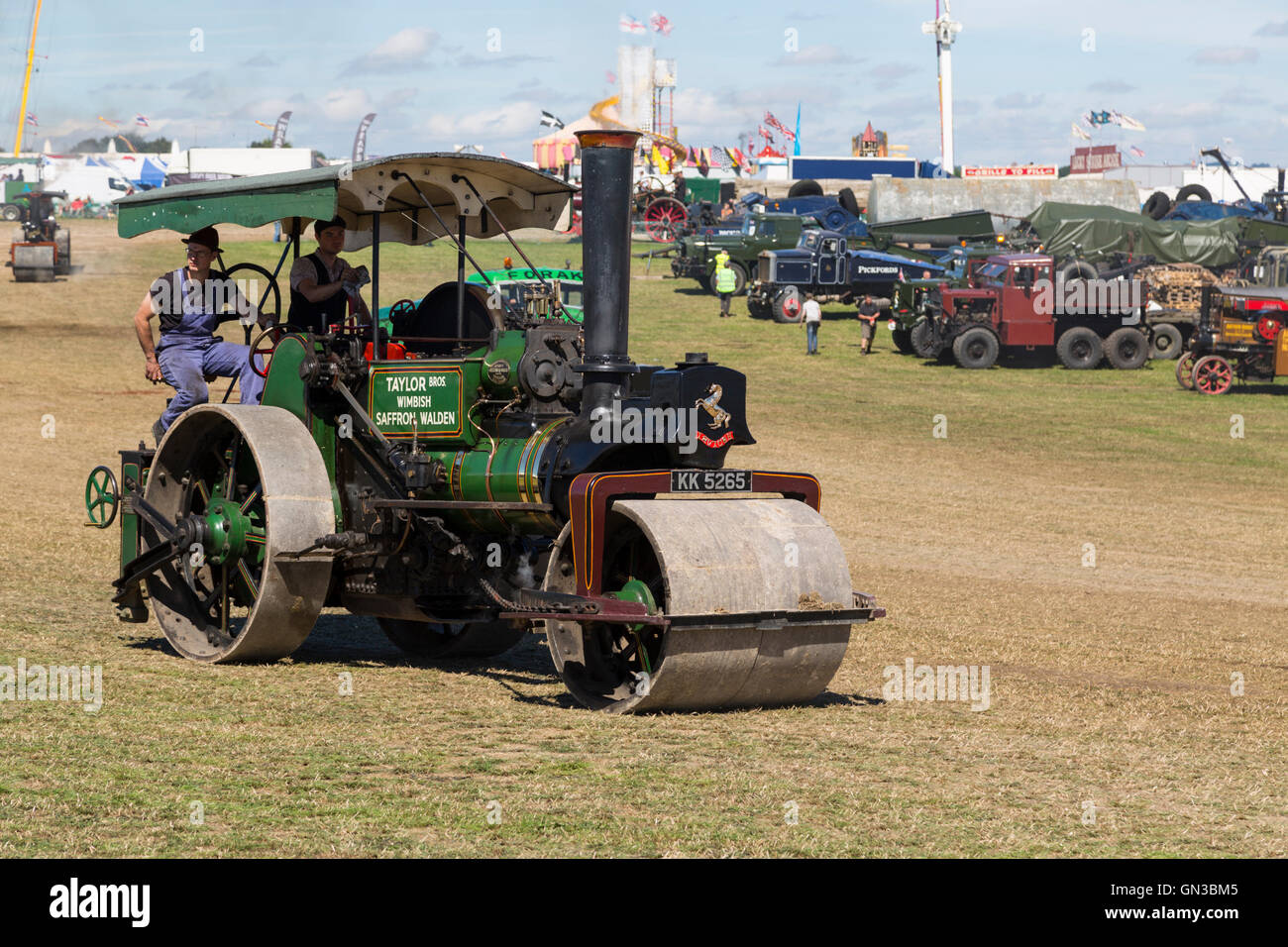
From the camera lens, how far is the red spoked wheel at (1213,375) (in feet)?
99.5

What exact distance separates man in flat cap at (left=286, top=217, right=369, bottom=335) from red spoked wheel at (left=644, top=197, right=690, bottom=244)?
137 feet

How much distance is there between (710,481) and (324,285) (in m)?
3.08

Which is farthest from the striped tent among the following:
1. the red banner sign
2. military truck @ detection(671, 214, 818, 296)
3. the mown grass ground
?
the mown grass ground

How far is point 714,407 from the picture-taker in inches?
324

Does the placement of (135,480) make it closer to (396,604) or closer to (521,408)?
(396,604)

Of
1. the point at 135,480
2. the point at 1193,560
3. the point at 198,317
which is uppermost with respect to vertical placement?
the point at 198,317

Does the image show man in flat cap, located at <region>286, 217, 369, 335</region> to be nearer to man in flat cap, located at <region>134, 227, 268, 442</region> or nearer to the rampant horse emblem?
man in flat cap, located at <region>134, 227, 268, 442</region>

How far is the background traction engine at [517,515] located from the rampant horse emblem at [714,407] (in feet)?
0.04

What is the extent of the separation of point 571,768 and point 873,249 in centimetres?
3675

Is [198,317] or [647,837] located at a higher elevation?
[198,317]
